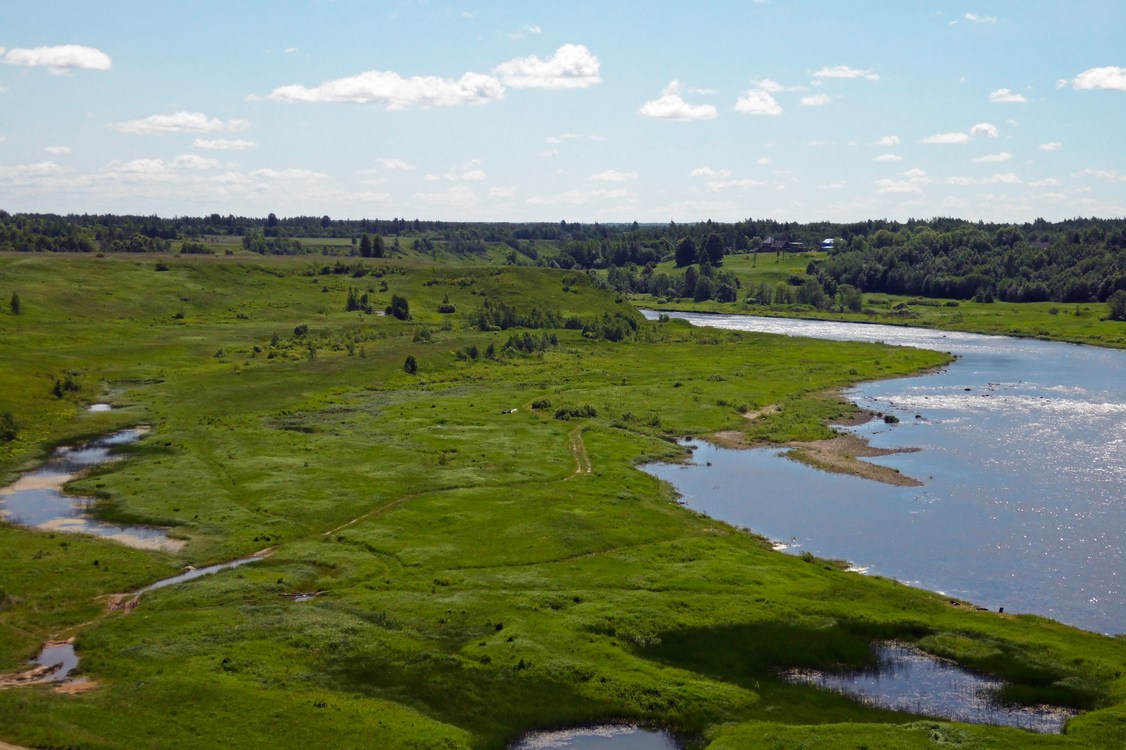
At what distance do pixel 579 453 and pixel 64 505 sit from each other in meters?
49.1

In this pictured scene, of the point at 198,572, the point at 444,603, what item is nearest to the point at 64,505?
the point at 198,572

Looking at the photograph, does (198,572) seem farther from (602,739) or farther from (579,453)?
(579,453)

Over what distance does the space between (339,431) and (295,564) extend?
152 ft

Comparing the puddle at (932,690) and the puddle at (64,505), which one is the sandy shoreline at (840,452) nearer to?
the puddle at (932,690)

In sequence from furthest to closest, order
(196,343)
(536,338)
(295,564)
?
(536,338) → (196,343) → (295,564)

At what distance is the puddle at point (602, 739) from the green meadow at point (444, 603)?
748mm

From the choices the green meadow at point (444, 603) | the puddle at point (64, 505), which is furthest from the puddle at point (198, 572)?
the puddle at point (64, 505)

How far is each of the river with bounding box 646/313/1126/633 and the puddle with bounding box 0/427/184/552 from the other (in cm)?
4574

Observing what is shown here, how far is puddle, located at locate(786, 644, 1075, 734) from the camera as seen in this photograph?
5141 cm

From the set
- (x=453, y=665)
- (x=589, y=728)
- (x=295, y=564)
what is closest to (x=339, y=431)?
(x=295, y=564)

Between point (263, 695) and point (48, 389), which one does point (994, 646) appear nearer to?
point (263, 695)

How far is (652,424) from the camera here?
126 metres

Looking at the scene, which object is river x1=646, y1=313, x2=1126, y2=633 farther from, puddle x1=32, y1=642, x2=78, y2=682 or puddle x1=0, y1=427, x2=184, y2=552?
puddle x1=32, y1=642, x2=78, y2=682

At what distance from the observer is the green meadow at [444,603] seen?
161 feet
